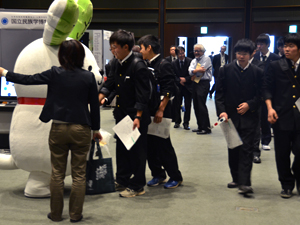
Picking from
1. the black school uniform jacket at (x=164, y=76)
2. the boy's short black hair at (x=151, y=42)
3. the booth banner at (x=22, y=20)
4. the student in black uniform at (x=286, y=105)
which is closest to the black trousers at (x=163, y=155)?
the black school uniform jacket at (x=164, y=76)

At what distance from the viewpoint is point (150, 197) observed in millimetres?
3273

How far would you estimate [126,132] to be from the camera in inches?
121

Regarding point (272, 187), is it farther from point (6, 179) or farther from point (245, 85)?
point (6, 179)

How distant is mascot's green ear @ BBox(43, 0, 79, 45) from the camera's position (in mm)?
2865

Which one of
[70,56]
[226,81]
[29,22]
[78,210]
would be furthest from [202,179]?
[29,22]

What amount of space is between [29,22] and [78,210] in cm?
222

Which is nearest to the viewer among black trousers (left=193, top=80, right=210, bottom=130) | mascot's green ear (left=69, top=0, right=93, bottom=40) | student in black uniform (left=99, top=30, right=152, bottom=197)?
student in black uniform (left=99, top=30, right=152, bottom=197)

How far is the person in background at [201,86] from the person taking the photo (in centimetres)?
625

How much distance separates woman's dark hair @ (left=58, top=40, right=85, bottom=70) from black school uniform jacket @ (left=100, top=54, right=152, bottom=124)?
624 mm

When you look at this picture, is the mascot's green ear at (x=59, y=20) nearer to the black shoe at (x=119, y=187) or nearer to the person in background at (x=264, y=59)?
the black shoe at (x=119, y=187)

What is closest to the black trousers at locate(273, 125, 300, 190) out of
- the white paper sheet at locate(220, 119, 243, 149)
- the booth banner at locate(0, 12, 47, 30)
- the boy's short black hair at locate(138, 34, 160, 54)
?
the white paper sheet at locate(220, 119, 243, 149)

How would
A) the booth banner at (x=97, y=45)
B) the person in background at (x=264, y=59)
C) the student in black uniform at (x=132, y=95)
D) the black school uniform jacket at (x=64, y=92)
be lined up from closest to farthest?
the black school uniform jacket at (x=64, y=92) < the student in black uniform at (x=132, y=95) < the person in background at (x=264, y=59) < the booth banner at (x=97, y=45)

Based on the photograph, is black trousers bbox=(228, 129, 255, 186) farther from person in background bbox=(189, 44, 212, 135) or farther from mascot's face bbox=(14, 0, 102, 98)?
person in background bbox=(189, 44, 212, 135)

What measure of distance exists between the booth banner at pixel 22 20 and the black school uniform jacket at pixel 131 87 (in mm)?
1223
